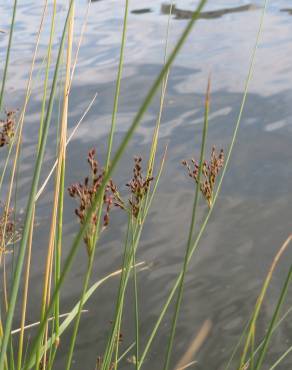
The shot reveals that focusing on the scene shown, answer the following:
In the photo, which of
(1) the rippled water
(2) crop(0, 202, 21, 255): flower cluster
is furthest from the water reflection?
(2) crop(0, 202, 21, 255): flower cluster

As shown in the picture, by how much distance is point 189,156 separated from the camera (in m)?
3.62

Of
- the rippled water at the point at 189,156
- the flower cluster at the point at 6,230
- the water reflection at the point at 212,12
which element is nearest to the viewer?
the flower cluster at the point at 6,230

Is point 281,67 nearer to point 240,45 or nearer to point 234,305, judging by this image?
point 240,45

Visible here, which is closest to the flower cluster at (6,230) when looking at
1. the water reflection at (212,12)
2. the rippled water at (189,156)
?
the rippled water at (189,156)

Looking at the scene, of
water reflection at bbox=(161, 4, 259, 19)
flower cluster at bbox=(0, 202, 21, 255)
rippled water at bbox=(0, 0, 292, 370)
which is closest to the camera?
flower cluster at bbox=(0, 202, 21, 255)

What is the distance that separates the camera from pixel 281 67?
5008 mm

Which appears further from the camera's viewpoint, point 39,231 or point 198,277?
point 39,231

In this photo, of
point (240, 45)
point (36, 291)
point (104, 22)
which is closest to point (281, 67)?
point (240, 45)

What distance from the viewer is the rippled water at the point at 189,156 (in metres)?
2.42

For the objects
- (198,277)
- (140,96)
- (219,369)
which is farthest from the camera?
(140,96)

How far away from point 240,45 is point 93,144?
7.14 feet

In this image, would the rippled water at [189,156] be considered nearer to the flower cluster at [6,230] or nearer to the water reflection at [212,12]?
the water reflection at [212,12]

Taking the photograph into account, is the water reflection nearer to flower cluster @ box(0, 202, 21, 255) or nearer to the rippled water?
the rippled water

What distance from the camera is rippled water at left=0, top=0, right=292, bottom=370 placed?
2.42 m
